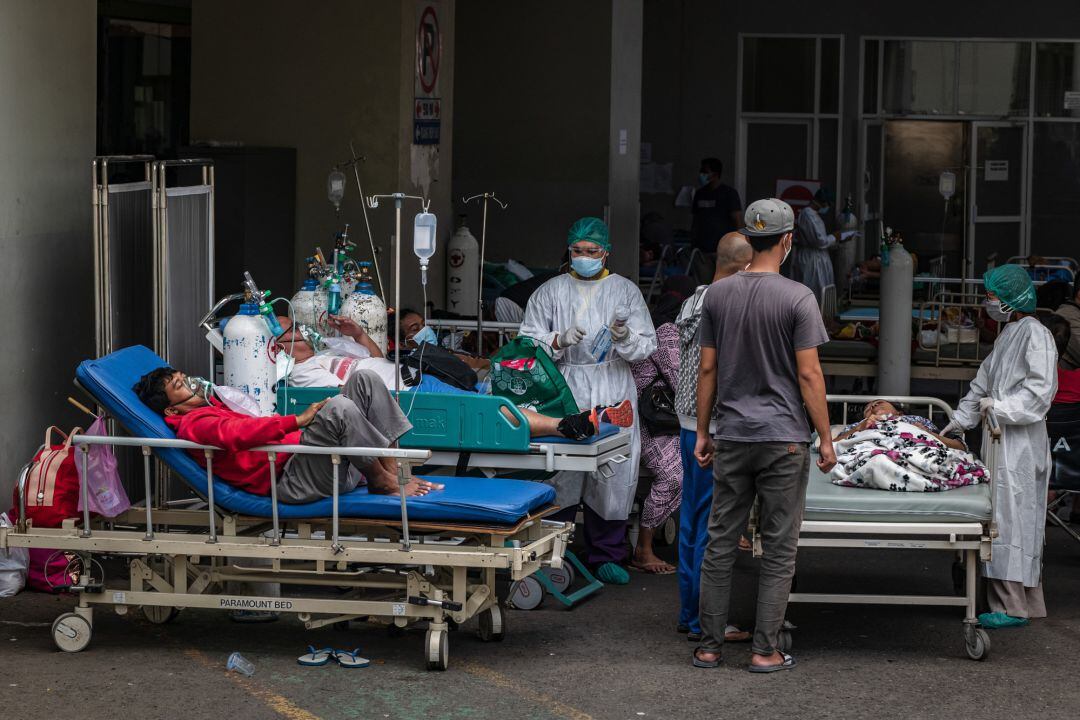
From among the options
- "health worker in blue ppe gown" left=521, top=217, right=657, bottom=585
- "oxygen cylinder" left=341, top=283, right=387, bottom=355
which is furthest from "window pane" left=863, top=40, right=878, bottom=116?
"oxygen cylinder" left=341, top=283, right=387, bottom=355

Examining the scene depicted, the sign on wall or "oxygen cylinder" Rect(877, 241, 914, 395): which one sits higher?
the sign on wall

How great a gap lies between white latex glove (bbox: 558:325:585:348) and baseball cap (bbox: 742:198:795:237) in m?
1.57

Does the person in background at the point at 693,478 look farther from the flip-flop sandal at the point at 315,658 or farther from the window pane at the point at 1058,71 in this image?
the window pane at the point at 1058,71

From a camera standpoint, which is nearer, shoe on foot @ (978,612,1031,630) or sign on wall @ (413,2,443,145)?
shoe on foot @ (978,612,1031,630)

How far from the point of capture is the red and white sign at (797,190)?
17750mm

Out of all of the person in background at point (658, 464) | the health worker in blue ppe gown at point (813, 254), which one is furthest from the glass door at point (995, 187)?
the person in background at point (658, 464)

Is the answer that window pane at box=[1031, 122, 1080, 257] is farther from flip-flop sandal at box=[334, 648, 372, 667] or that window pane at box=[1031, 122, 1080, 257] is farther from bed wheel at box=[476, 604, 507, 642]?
flip-flop sandal at box=[334, 648, 372, 667]

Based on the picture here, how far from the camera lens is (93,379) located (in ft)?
20.2

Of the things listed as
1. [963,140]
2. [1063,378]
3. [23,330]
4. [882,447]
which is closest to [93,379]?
[23,330]

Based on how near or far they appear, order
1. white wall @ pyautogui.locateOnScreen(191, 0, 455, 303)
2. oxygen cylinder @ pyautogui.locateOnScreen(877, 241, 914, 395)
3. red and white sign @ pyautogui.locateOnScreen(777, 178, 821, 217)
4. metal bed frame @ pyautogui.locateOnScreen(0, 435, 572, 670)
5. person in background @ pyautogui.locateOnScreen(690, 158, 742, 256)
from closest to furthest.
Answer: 1. metal bed frame @ pyautogui.locateOnScreen(0, 435, 572, 670)
2. oxygen cylinder @ pyautogui.locateOnScreen(877, 241, 914, 395)
3. white wall @ pyautogui.locateOnScreen(191, 0, 455, 303)
4. person in background @ pyautogui.locateOnScreen(690, 158, 742, 256)
5. red and white sign @ pyautogui.locateOnScreen(777, 178, 821, 217)

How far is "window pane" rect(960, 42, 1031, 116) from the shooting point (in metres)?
19.0

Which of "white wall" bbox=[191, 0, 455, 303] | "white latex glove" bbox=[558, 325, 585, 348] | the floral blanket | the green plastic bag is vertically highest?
"white wall" bbox=[191, 0, 455, 303]

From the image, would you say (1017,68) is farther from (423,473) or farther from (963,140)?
(423,473)

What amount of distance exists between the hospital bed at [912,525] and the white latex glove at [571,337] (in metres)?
1.49
